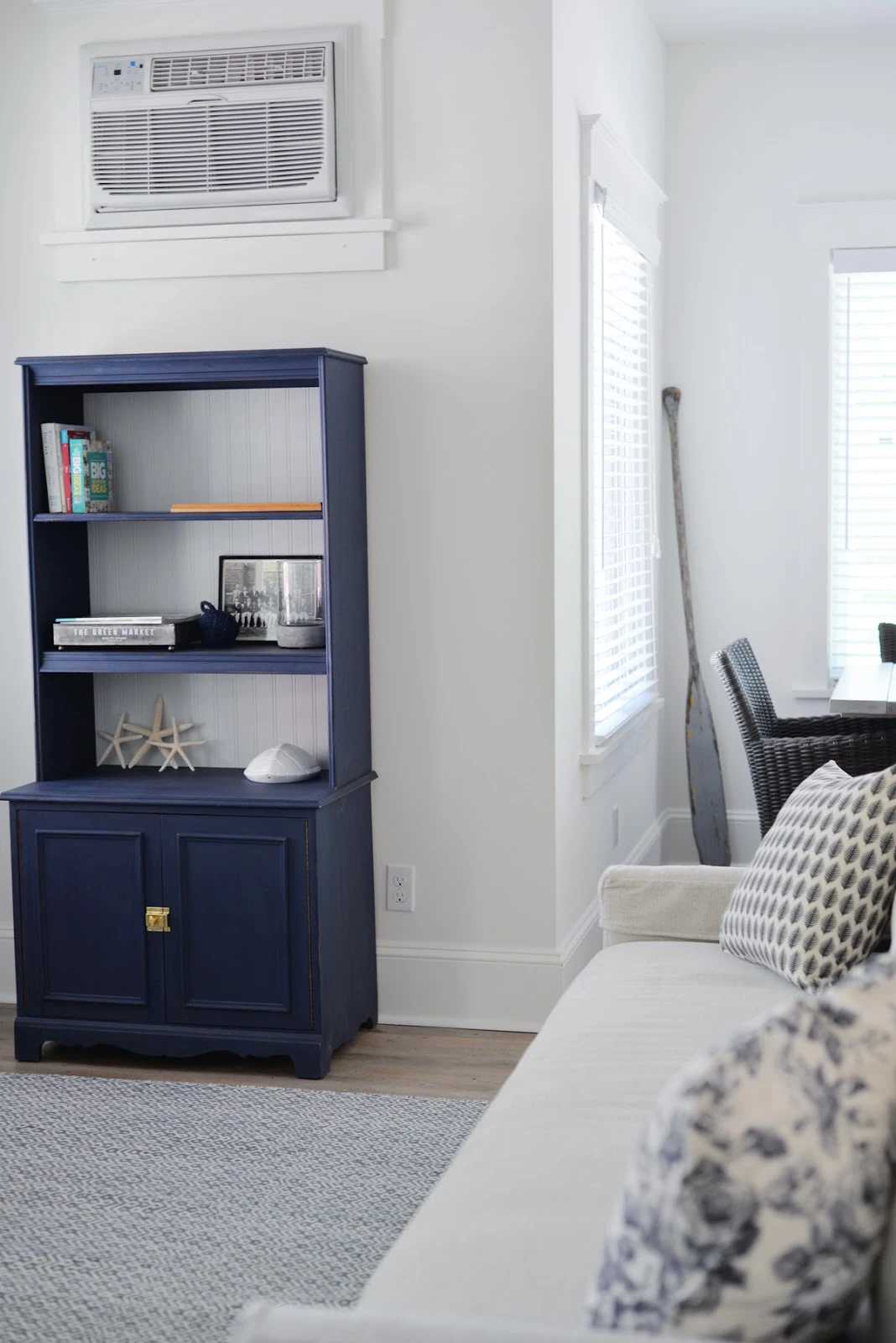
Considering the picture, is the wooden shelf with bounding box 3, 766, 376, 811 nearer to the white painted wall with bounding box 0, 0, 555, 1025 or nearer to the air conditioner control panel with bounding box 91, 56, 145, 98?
the white painted wall with bounding box 0, 0, 555, 1025

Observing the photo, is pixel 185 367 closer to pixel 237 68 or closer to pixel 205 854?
pixel 237 68

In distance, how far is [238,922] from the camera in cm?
355

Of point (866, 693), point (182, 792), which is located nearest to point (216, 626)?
point (182, 792)

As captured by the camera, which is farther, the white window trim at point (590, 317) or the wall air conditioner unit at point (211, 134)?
the white window trim at point (590, 317)

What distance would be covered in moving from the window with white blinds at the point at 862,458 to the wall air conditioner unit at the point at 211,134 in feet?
7.29

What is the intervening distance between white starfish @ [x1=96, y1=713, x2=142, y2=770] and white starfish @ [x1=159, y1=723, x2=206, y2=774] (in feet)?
0.32

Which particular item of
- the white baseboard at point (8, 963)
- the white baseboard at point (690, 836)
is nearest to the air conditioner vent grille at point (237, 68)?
the white baseboard at point (8, 963)

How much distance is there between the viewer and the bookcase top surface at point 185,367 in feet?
11.6

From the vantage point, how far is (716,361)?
5293 mm

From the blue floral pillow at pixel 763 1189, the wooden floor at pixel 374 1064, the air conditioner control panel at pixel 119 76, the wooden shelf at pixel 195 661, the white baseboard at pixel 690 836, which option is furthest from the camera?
the white baseboard at pixel 690 836

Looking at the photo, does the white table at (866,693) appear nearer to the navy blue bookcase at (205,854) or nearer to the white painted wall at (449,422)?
the white painted wall at (449,422)

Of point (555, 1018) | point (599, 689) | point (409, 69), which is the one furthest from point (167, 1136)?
point (409, 69)

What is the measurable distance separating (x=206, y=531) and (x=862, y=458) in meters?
2.51

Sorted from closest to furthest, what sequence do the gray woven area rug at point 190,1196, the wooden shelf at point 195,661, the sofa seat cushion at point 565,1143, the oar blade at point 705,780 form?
the sofa seat cushion at point 565,1143, the gray woven area rug at point 190,1196, the wooden shelf at point 195,661, the oar blade at point 705,780
